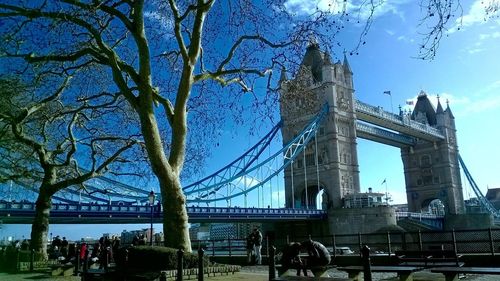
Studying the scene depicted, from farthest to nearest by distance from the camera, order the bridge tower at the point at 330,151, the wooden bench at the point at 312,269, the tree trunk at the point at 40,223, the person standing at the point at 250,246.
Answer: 1. the bridge tower at the point at 330,151
2. the person standing at the point at 250,246
3. the tree trunk at the point at 40,223
4. the wooden bench at the point at 312,269

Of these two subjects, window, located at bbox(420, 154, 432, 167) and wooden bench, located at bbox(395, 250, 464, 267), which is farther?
→ window, located at bbox(420, 154, 432, 167)

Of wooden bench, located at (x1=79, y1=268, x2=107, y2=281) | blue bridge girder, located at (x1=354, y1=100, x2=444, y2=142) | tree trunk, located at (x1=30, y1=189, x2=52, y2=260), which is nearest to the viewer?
wooden bench, located at (x1=79, y1=268, x2=107, y2=281)

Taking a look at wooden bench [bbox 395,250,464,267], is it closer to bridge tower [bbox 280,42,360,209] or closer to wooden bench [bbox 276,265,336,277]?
wooden bench [bbox 276,265,336,277]

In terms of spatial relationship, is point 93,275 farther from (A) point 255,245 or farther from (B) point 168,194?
(A) point 255,245

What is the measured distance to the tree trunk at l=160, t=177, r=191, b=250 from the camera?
10.3 m

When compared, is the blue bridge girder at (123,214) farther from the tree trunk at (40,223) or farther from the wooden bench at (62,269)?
the wooden bench at (62,269)

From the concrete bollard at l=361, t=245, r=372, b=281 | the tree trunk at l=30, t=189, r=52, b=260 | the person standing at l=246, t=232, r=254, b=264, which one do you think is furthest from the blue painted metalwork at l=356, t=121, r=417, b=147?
the concrete bollard at l=361, t=245, r=372, b=281

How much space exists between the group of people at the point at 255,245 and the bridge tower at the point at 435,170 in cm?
7056

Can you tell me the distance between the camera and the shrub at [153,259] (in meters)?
9.45

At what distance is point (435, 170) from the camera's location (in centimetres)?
8375

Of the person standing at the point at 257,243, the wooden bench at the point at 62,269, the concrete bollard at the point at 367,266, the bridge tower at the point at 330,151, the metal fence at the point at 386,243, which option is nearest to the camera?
the concrete bollard at the point at 367,266

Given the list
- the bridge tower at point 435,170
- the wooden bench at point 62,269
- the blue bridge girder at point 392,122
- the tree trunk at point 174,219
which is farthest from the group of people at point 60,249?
the bridge tower at point 435,170

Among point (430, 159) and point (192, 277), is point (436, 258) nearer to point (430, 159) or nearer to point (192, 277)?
point (192, 277)

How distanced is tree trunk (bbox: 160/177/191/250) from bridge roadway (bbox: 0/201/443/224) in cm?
1911
